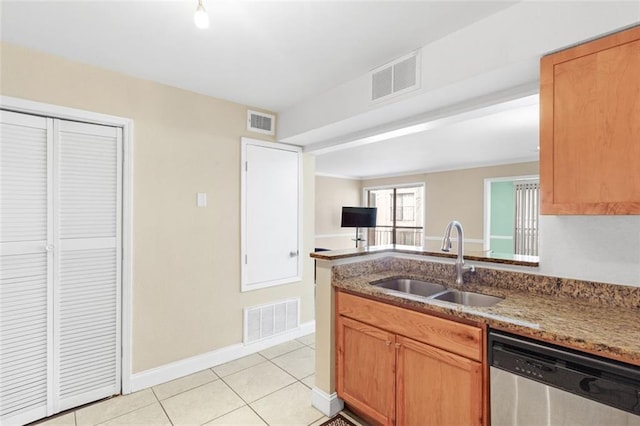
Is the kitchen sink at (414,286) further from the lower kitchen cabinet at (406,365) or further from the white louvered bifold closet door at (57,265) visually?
the white louvered bifold closet door at (57,265)

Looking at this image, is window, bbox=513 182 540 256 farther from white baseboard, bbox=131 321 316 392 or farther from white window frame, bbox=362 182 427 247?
white baseboard, bbox=131 321 316 392

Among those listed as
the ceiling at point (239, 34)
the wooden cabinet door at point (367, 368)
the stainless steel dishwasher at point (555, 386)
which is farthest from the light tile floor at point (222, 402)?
the ceiling at point (239, 34)

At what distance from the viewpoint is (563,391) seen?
1213 mm

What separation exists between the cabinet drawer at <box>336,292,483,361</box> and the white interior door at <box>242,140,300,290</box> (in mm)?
1265

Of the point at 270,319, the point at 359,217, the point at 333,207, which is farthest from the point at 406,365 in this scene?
the point at 333,207

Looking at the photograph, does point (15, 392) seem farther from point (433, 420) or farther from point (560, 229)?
point (560, 229)

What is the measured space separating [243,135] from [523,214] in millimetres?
5894

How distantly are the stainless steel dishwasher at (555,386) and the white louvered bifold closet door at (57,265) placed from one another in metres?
2.59

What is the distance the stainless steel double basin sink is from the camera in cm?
182

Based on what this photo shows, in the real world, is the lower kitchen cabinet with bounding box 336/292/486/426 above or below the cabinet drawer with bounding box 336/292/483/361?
below

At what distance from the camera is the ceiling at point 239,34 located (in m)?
1.60

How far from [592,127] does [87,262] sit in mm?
3164

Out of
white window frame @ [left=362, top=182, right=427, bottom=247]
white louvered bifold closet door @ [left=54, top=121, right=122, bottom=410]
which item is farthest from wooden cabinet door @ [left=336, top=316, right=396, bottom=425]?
white window frame @ [left=362, top=182, right=427, bottom=247]

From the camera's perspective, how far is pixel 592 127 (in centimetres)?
138
